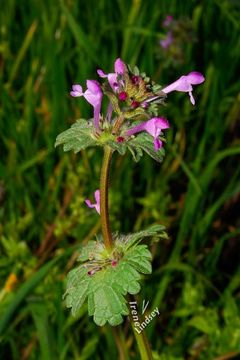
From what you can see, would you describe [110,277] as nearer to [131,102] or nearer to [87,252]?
[87,252]

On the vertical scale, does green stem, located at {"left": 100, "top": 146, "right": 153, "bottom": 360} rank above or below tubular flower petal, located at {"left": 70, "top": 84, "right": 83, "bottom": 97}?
below

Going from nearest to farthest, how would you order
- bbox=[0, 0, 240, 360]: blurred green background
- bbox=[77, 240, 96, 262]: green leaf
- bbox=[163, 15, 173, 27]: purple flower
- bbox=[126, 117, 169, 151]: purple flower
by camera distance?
bbox=[126, 117, 169, 151]: purple flower, bbox=[77, 240, 96, 262]: green leaf, bbox=[0, 0, 240, 360]: blurred green background, bbox=[163, 15, 173, 27]: purple flower

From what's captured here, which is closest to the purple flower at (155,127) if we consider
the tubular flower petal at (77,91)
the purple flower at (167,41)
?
the tubular flower petal at (77,91)

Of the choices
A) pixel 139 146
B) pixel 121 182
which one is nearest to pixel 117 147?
pixel 139 146

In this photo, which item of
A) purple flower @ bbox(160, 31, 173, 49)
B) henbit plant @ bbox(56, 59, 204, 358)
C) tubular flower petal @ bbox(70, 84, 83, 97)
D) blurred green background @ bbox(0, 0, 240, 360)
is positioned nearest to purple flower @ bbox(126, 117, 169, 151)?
henbit plant @ bbox(56, 59, 204, 358)

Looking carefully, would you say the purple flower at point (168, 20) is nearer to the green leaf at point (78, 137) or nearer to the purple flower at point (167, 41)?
the purple flower at point (167, 41)

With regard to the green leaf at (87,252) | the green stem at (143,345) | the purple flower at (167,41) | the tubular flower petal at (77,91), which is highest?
the purple flower at (167,41)

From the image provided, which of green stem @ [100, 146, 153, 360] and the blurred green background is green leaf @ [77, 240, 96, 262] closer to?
green stem @ [100, 146, 153, 360]
